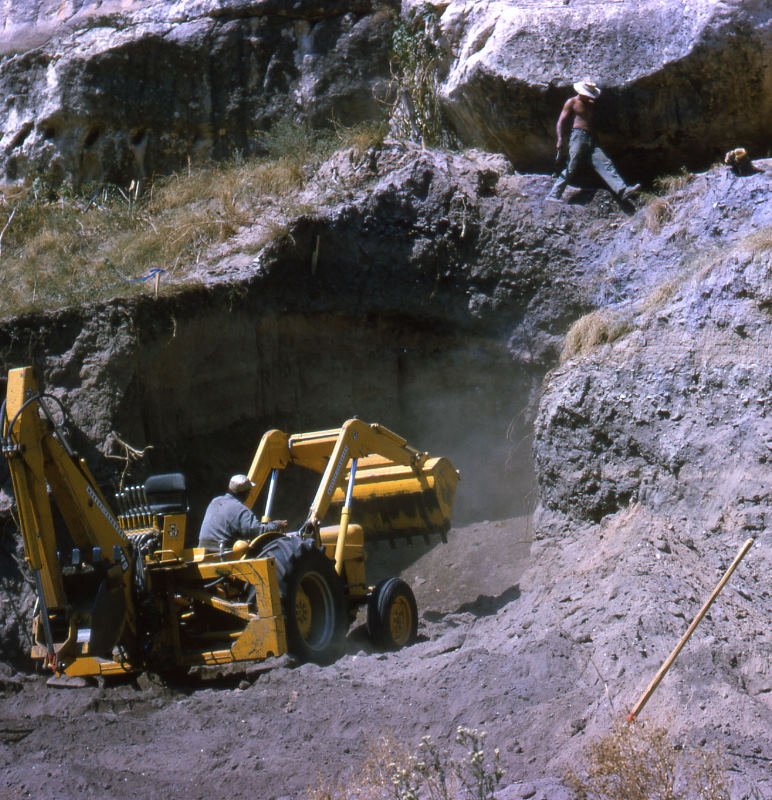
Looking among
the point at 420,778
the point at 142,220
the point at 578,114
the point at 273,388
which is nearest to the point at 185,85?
the point at 142,220

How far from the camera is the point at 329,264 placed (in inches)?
478

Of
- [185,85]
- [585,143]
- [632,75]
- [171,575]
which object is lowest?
[171,575]

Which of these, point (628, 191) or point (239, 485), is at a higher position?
point (628, 191)

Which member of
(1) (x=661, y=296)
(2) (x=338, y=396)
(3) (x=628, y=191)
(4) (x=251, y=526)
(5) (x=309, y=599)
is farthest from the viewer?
(2) (x=338, y=396)

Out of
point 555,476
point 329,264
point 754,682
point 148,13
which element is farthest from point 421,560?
point 148,13

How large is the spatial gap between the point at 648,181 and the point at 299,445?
6.35 m

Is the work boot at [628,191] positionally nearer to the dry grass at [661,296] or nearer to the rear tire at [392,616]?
the dry grass at [661,296]

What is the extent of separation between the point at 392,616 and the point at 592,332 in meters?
3.75

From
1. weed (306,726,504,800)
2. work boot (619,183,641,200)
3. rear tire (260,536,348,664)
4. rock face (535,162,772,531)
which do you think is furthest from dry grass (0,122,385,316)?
weed (306,726,504,800)

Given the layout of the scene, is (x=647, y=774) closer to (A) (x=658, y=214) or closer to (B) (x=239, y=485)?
(B) (x=239, y=485)

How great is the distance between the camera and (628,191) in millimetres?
11414

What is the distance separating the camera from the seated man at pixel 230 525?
792 centimetres

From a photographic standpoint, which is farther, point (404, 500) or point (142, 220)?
point (142, 220)

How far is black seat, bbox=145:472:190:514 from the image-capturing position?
8.07 m
